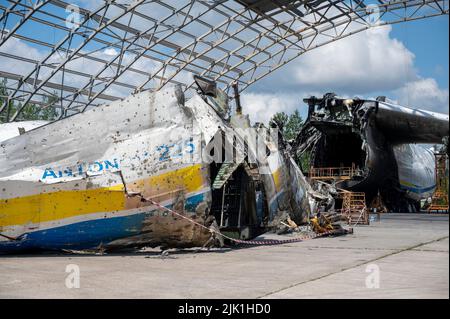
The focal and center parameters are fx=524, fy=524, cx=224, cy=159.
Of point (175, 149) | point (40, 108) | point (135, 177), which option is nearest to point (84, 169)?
point (135, 177)

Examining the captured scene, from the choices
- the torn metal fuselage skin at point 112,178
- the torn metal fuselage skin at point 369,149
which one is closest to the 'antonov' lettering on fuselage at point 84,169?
the torn metal fuselage skin at point 112,178

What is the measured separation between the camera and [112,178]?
35.9 feet

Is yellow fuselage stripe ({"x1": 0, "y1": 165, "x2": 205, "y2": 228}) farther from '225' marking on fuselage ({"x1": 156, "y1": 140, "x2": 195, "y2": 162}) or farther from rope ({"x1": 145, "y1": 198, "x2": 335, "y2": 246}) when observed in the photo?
'225' marking on fuselage ({"x1": 156, "y1": 140, "x2": 195, "y2": 162})

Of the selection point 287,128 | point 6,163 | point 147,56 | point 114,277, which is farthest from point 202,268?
point 287,128

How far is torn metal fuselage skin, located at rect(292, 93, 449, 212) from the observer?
28.7 metres

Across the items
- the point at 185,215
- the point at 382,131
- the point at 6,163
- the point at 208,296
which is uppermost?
the point at 382,131

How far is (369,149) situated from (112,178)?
20.6 meters

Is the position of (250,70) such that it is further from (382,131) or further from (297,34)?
(382,131)

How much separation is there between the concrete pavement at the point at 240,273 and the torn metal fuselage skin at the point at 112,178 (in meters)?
0.46

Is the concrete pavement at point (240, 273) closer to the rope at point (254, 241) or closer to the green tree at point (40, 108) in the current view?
the rope at point (254, 241)

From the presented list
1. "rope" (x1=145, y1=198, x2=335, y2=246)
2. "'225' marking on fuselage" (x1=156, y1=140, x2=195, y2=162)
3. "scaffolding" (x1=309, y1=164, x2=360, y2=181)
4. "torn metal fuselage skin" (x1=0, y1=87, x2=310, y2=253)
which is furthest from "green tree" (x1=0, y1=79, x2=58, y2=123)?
"'225' marking on fuselage" (x1=156, y1=140, x2=195, y2=162)

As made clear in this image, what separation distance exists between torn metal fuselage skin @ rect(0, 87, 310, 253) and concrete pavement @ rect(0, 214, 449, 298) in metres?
0.46
